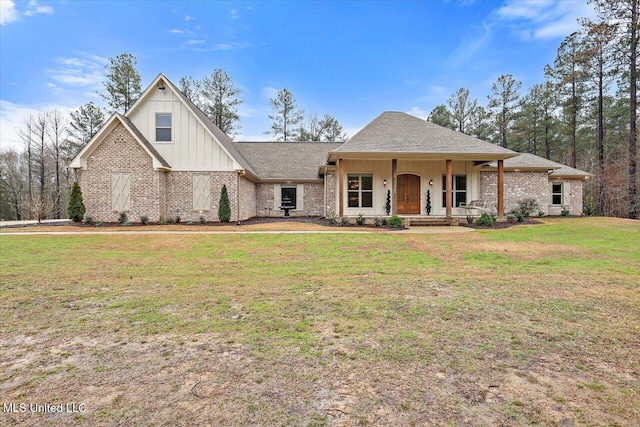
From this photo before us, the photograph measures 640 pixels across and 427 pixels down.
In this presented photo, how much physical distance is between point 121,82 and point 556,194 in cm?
3502

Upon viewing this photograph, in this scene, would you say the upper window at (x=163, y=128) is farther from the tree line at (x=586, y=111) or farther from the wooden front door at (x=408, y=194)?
the tree line at (x=586, y=111)

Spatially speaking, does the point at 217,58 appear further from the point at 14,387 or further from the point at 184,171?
the point at 14,387

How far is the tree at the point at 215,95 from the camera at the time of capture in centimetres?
3086

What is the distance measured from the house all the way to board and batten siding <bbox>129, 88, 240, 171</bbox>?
50mm

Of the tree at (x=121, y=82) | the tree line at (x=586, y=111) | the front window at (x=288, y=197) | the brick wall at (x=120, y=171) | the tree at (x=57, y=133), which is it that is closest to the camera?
the brick wall at (x=120, y=171)

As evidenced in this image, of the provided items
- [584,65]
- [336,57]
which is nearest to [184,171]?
[336,57]

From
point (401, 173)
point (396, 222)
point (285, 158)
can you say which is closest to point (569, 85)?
point (401, 173)

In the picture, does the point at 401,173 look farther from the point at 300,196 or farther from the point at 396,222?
the point at 300,196

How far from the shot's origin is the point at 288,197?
19844mm

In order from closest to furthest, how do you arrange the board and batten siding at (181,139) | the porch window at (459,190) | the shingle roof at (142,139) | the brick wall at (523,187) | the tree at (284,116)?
the shingle roof at (142,139) < the board and batten siding at (181,139) < the porch window at (459,190) < the brick wall at (523,187) < the tree at (284,116)

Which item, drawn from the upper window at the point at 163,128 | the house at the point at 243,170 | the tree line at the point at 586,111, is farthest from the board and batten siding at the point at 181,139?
the tree line at the point at 586,111

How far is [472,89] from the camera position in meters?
35.8

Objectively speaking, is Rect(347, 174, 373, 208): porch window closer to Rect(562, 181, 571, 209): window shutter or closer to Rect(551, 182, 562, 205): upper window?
Rect(551, 182, 562, 205): upper window

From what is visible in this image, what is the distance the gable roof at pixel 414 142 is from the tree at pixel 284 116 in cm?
1845
